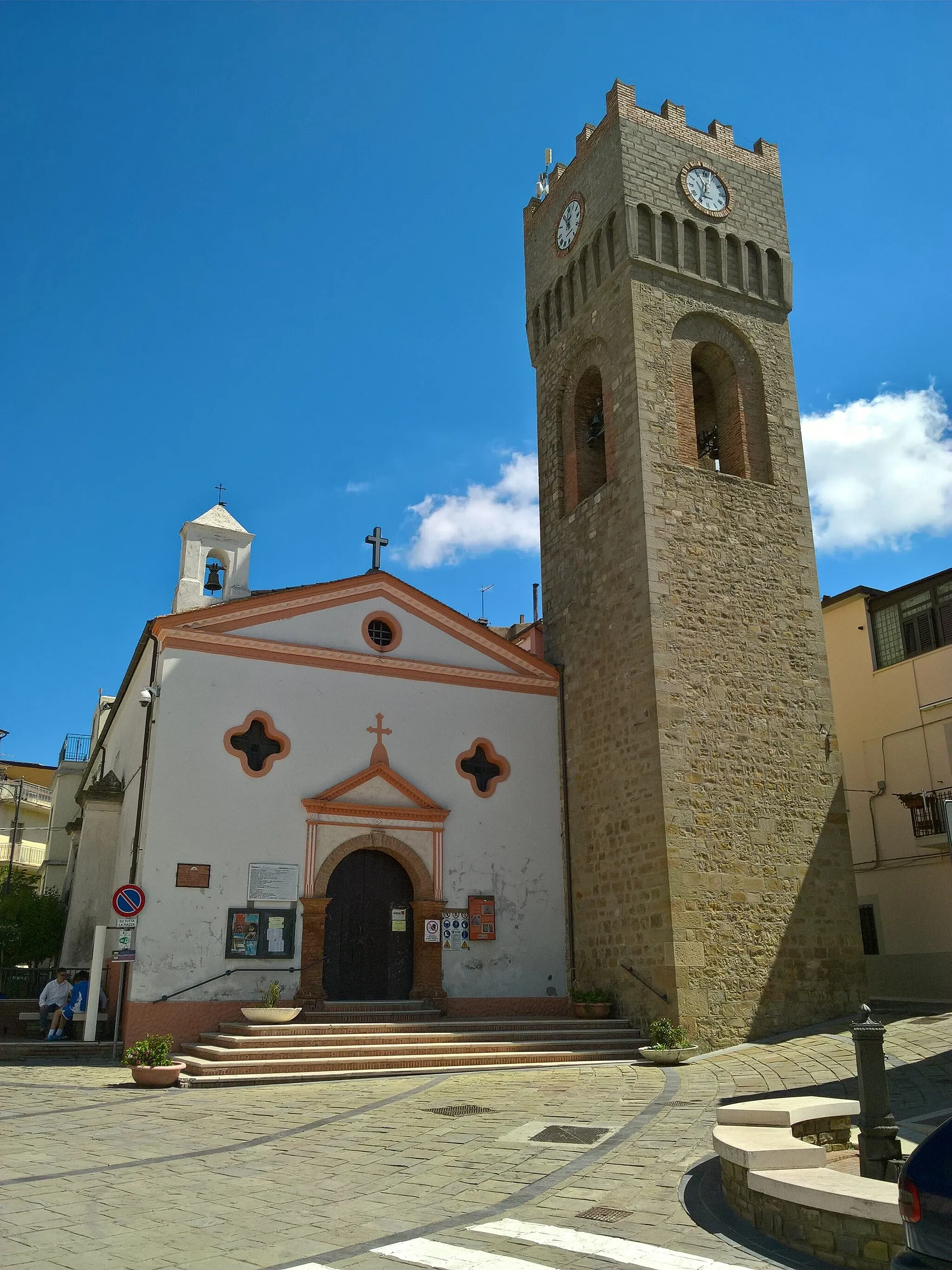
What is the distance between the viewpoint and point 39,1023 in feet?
57.0

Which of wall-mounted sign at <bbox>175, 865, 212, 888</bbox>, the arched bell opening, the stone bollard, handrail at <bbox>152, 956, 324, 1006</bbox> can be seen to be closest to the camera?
the stone bollard

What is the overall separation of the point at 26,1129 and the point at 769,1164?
6.80 metres

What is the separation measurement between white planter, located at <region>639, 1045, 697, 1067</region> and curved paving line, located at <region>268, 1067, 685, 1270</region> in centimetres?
376

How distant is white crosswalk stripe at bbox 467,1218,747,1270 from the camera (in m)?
5.31

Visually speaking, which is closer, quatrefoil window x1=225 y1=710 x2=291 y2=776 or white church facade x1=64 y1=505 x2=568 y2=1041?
white church facade x1=64 y1=505 x2=568 y2=1041

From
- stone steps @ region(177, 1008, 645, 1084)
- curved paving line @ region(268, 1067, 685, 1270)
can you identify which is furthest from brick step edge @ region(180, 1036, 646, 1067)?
curved paving line @ region(268, 1067, 685, 1270)

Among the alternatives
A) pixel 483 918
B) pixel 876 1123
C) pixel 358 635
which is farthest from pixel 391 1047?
pixel 876 1123

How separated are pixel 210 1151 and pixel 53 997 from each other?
9.91 m

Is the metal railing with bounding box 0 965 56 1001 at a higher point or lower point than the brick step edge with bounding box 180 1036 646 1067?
higher

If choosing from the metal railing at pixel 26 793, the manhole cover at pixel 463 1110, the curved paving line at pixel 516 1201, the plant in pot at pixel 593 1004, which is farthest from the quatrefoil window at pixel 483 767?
the metal railing at pixel 26 793

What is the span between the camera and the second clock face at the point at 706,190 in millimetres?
19828

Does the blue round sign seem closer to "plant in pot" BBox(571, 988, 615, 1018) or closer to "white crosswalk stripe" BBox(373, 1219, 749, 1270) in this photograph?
"plant in pot" BBox(571, 988, 615, 1018)

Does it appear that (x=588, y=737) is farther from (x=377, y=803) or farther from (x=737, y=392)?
(x=737, y=392)

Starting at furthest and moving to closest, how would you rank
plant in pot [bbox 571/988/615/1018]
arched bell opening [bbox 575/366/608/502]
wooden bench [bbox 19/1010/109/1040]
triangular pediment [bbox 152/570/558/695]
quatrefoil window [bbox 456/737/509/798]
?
arched bell opening [bbox 575/366/608/502] < quatrefoil window [bbox 456/737/509/798] < triangular pediment [bbox 152/570/558/695] < wooden bench [bbox 19/1010/109/1040] < plant in pot [bbox 571/988/615/1018]
